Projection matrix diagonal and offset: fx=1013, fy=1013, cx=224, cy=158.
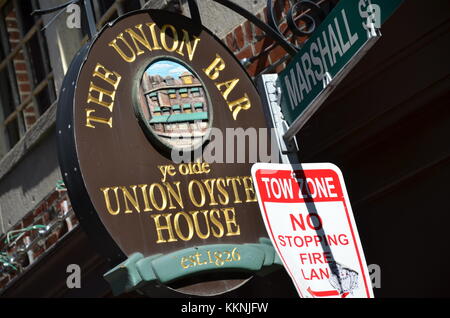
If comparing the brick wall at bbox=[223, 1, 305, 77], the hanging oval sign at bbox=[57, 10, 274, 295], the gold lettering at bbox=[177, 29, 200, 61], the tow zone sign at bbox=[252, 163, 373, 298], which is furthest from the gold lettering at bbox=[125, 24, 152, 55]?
the tow zone sign at bbox=[252, 163, 373, 298]

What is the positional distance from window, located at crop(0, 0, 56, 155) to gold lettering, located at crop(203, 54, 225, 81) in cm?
332

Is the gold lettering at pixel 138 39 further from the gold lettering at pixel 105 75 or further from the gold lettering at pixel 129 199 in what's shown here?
the gold lettering at pixel 129 199

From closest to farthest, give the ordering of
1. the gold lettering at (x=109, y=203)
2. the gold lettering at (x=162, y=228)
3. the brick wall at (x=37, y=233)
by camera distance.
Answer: the gold lettering at (x=109, y=203)
the gold lettering at (x=162, y=228)
the brick wall at (x=37, y=233)

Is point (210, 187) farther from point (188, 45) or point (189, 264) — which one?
point (188, 45)

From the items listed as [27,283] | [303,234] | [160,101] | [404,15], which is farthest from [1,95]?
[303,234]

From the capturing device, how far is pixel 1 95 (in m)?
9.25

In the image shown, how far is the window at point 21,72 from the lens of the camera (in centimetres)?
879

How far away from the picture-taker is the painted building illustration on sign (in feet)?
17.2

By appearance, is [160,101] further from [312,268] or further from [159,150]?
[312,268]

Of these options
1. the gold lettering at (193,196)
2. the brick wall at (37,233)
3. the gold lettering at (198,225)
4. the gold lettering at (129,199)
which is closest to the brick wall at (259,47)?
the gold lettering at (193,196)

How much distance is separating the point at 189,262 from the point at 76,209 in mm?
603

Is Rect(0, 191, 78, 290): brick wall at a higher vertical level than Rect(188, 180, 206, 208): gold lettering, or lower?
higher

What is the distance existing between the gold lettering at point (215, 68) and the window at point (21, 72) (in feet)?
10.9

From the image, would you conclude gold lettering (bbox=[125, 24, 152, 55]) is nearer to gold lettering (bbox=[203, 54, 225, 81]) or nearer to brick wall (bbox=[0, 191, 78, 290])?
gold lettering (bbox=[203, 54, 225, 81])
